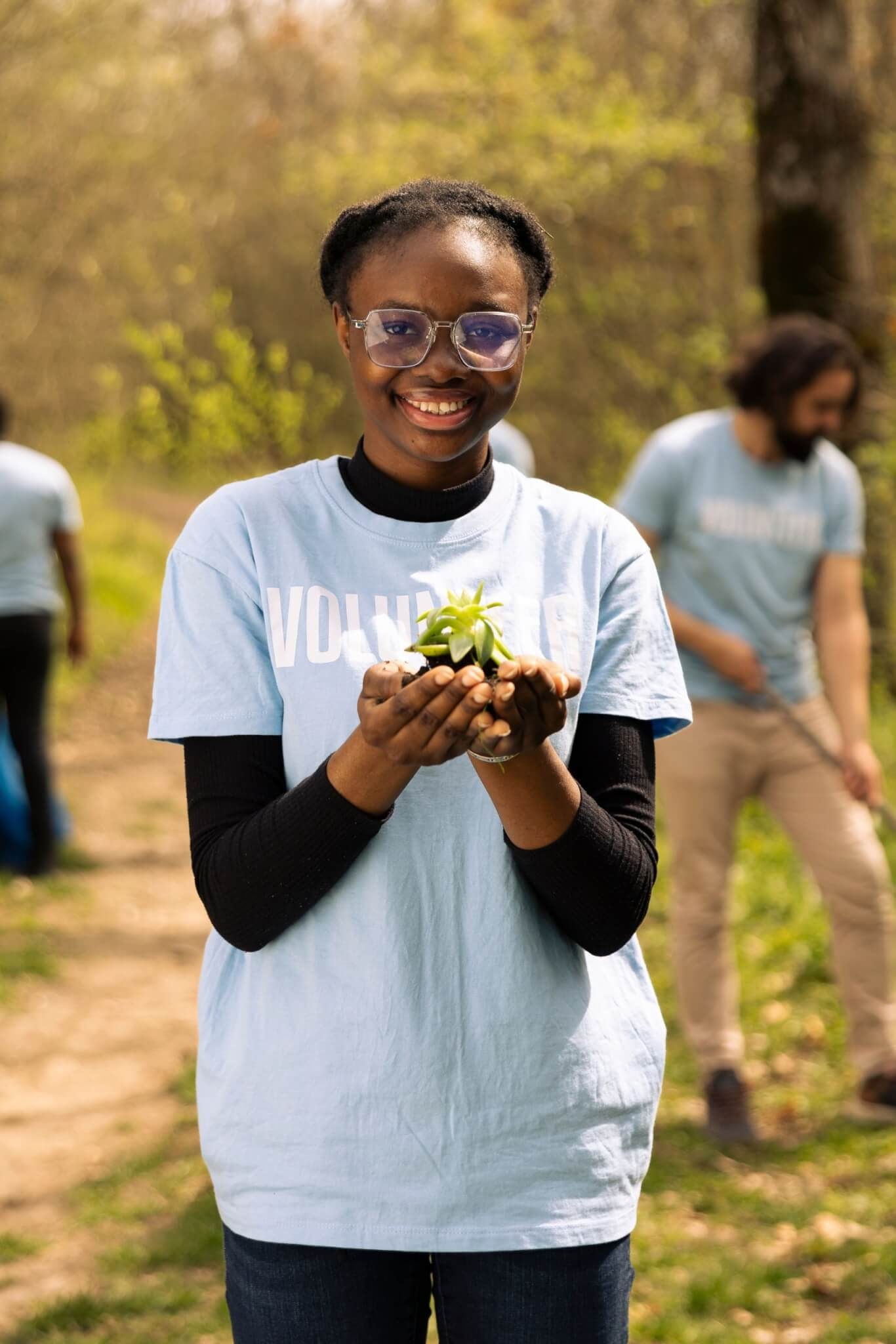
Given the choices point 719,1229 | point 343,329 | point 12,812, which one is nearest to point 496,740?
A: point 343,329

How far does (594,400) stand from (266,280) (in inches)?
102

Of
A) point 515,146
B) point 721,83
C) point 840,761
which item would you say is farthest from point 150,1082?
point 721,83

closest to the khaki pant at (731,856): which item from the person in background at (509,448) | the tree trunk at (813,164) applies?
the person in background at (509,448)

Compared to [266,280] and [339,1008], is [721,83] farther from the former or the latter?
[339,1008]

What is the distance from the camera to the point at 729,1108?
4.62 meters

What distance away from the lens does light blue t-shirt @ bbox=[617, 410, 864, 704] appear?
→ 4.50 m

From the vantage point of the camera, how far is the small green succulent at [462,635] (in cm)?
165

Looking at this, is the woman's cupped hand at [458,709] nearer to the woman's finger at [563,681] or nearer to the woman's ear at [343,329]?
the woman's finger at [563,681]

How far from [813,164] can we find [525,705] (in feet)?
19.5

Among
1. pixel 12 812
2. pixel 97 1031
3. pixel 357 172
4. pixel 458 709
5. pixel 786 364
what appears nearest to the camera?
pixel 458 709

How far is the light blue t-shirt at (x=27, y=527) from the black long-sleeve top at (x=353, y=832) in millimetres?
5362

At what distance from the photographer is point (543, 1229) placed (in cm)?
179

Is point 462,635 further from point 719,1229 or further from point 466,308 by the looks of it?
point 719,1229

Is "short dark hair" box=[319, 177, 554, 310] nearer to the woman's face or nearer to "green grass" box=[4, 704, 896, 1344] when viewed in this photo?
the woman's face
